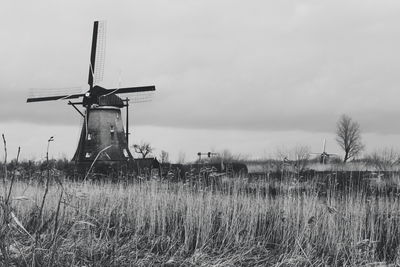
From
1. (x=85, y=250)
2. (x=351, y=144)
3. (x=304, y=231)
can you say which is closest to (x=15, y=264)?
(x=85, y=250)

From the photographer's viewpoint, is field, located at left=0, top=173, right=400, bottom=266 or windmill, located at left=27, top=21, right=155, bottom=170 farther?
windmill, located at left=27, top=21, right=155, bottom=170

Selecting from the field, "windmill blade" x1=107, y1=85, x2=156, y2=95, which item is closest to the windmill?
"windmill blade" x1=107, y1=85, x2=156, y2=95

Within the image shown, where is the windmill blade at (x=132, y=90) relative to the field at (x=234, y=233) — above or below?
above

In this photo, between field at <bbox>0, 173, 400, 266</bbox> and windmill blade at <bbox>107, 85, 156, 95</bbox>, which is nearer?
field at <bbox>0, 173, 400, 266</bbox>

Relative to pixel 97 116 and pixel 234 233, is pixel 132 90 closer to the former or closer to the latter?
pixel 97 116

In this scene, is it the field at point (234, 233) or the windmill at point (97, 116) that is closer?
the field at point (234, 233)

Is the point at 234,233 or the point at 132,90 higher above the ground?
the point at 132,90

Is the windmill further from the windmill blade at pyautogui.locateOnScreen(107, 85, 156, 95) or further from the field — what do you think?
the field

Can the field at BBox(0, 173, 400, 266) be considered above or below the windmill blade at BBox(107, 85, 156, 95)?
below

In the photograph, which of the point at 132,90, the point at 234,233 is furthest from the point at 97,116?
the point at 234,233

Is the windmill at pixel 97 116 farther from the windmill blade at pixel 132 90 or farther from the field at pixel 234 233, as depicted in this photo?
the field at pixel 234 233

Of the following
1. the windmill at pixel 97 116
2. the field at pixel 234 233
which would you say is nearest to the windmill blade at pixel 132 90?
the windmill at pixel 97 116

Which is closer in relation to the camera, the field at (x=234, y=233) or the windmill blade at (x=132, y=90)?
the field at (x=234, y=233)

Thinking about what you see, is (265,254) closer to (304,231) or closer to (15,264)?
(304,231)
